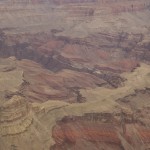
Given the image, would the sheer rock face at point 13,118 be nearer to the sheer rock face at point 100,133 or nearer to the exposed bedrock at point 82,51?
the sheer rock face at point 100,133

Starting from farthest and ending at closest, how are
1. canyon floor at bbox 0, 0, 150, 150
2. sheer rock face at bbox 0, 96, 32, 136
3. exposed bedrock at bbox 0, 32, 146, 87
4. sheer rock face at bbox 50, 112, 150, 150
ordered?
exposed bedrock at bbox 0, 32, 146, 87, sheer rock face at bbox 50, 112, 150, 150, canyon floor at bbox 0, 0, 150, 150, sheer rock face at bbox 0, 96, 32, 136

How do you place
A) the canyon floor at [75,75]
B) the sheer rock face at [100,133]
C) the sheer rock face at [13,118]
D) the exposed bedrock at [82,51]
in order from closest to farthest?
the sheer rock face at [13,118], the canyon floor at [75,75], the sheer rock face at [100,133], the exposed bedrock at [82,51]

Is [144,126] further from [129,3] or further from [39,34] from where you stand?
[129,3]

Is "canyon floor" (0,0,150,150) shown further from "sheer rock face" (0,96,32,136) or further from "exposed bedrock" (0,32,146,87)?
"exposed bedrock" (0,32,146,87)

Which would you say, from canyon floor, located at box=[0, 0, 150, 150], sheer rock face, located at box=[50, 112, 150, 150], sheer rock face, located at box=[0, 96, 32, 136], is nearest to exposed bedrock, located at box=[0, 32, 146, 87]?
canyon floor, located at box=[0, 0, 150, 150]

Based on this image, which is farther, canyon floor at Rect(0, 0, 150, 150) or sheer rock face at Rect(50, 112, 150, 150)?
sheer rock face at Rect(50, 112, 150, 150)

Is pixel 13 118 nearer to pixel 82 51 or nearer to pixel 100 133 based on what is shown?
pixel 100 133

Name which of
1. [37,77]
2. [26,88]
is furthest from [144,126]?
[37,77]

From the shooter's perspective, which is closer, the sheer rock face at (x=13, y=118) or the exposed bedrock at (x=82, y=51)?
the sheer rock face at (x=13, y=118)

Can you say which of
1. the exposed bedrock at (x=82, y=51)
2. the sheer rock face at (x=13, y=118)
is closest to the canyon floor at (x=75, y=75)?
the sheer rock face at (x=13, y=118)
